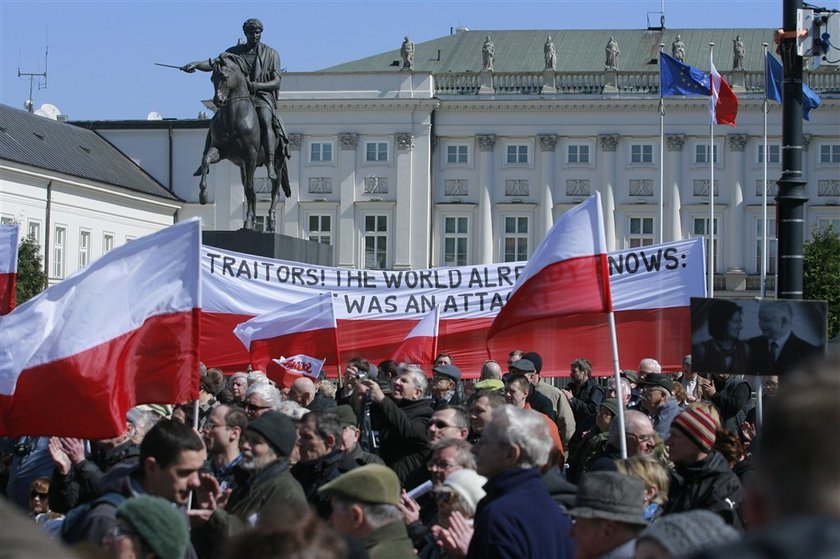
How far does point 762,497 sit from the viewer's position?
67.2 inches

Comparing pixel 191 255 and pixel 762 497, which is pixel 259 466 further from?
pixel 762 497

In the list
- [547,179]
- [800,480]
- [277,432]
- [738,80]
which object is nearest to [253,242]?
[277,432]

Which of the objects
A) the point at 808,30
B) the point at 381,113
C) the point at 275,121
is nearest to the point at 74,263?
the point at 381,113

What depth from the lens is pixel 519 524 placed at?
4594 millimetres

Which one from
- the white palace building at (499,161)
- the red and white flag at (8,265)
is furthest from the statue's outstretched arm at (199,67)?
the white palace building at (499,161)

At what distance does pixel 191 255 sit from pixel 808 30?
18.0 feet

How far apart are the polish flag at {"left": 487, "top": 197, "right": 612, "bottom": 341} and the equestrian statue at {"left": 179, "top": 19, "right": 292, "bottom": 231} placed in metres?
10.2

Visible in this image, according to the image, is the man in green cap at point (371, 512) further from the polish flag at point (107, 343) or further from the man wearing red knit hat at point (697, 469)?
the polish flag at point (107, 343)

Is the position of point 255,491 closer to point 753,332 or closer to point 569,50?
point 753,332

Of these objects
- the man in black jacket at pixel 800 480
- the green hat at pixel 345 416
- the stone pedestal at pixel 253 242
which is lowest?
the green hat at pixel 345 416

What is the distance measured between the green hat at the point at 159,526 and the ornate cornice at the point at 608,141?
2441 inches

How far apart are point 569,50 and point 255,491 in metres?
66.6

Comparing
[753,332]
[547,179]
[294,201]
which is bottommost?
[753,332]

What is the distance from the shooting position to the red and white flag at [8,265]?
30.8 ft
